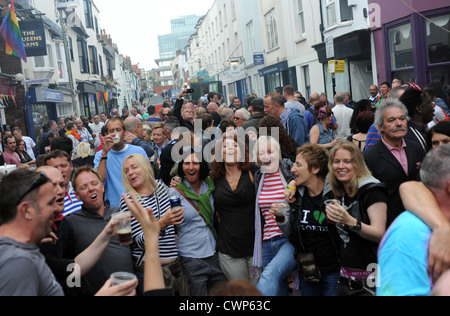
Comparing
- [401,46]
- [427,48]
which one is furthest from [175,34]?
[427,48]

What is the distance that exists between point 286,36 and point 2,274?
820 inches

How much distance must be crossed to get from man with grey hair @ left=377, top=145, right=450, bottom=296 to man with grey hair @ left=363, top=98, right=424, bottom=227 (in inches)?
61.1

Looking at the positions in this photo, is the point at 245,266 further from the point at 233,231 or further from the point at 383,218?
the point at 383,218

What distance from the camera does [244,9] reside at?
29.2m

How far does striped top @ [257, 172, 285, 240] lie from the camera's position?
427cm

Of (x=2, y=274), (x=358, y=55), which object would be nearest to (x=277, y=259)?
(x=2, y=274)

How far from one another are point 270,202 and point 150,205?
1.21 metres

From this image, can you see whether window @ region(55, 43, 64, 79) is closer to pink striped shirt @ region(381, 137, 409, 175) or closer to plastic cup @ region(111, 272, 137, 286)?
pink striped shirt @ region(381, 137, 409, 175)

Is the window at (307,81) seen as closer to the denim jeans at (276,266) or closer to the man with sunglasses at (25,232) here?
the denim jeans at (276,266)

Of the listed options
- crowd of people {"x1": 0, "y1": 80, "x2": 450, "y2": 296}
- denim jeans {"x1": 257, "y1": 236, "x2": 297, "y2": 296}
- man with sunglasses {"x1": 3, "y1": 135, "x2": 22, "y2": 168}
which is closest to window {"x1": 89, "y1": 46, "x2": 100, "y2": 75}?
man with sunglasses {"x1": 3, "y1": 135, "x2": 22, "y2": 168}

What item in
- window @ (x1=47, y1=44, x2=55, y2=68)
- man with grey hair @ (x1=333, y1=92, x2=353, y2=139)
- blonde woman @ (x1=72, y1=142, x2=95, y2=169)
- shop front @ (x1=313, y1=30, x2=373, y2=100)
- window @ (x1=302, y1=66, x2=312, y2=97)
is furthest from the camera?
window @ (x1=47, y1=44, x2=55, y2=68)

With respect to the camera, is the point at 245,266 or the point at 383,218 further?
the point at 245,266

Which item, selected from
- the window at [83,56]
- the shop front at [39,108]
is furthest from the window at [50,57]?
the window at [83,56]
